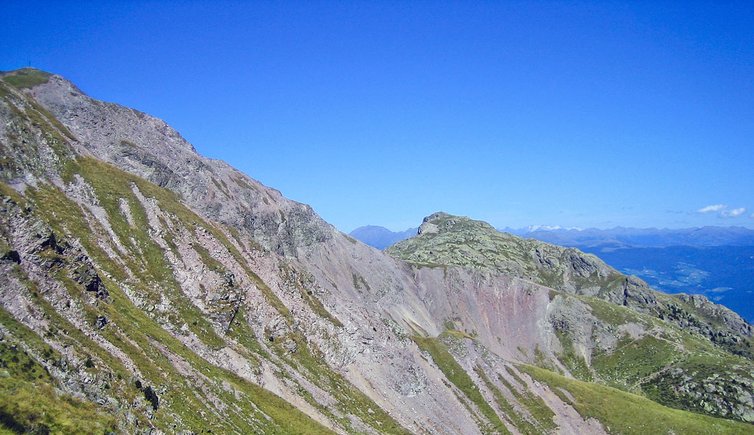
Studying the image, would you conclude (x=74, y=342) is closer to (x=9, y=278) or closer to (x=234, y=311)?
(x=9, y=278)

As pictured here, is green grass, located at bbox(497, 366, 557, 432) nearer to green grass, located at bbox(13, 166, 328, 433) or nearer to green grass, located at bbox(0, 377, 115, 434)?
green grass, located at bbox(13, 166, 328, 433)

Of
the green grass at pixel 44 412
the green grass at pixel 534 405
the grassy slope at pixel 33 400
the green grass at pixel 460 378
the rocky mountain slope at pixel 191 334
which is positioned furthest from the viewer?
the green grass at pixel 534 405

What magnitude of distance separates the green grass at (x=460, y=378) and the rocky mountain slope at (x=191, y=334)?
58 cm

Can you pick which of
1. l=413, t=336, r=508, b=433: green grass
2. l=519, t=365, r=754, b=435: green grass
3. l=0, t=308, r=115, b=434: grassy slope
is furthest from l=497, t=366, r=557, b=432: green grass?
l=0, t=308, r=115, b=434: grassy slope

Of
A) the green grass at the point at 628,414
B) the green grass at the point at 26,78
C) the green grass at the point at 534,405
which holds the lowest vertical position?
the green grass at the point at 534,405

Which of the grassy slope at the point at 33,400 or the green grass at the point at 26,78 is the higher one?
the green grass at the point at 26,78

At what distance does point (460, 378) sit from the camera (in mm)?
139250

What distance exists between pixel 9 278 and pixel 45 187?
43.6 metres

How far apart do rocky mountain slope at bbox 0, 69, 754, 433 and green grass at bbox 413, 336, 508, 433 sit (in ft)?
1.90

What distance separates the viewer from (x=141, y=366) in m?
66.2

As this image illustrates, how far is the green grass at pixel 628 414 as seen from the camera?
141000mm

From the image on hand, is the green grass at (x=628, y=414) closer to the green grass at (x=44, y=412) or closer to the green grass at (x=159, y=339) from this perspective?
the green grass at (x=159, y=339)

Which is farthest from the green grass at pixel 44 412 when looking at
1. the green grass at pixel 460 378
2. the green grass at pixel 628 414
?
the green grass at pixel 628 414

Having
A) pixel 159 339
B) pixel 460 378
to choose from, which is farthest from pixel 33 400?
pixel 460 378
